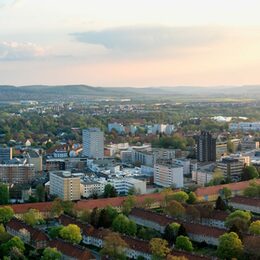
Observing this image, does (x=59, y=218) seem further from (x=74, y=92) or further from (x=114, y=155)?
(x=74, y=92)

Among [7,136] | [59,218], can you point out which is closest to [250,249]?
[59,218]

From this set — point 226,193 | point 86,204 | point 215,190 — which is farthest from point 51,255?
point 215,190

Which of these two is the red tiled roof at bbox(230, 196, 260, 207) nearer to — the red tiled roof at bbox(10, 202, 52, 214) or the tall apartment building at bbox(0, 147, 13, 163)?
the red tiled roof at bbox(10, 202, 52, 214)

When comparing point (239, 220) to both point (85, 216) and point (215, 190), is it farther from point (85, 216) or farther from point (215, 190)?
point (215, 190)

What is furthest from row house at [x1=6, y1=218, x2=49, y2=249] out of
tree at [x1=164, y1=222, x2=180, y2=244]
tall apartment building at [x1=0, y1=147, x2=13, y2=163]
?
tall apartment building at [x1=0, y1=147, x2=13, y2=163]

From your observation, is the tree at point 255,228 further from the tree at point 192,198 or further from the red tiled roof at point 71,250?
the tree at point 192,198

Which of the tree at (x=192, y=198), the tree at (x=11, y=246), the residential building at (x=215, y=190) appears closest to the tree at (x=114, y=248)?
the tree at (x=11, y=246)
